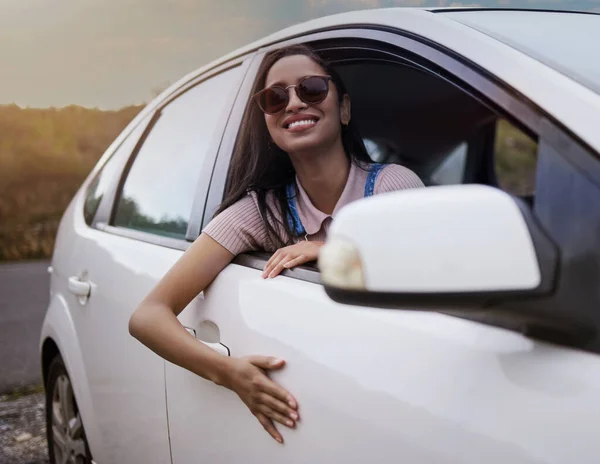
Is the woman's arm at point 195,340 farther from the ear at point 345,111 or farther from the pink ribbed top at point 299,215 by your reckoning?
the ear at point 345,111

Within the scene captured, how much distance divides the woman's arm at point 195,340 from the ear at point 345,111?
0.58m

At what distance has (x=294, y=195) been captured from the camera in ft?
6.34

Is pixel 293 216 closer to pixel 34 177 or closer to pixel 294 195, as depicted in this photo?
pixel 294 195

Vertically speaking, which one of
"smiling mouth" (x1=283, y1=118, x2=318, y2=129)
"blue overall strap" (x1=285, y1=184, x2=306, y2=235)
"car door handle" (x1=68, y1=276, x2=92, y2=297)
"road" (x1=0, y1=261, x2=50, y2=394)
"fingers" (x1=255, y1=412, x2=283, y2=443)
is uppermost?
"smiling mouth" (x1=283, y1=118, x2=318, y2=129)

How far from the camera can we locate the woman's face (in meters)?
1.84

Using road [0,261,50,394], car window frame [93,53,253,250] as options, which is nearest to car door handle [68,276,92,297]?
car window frame [93,53,253,250]

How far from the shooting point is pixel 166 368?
180 cm

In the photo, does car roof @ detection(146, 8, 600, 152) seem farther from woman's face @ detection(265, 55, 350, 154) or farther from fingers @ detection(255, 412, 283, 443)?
fingers @ detection(255, 412, 283, 443)

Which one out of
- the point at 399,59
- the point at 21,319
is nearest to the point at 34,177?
the point at 21,319

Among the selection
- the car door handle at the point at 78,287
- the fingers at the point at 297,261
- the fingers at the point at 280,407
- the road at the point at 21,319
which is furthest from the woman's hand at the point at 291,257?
the road at the point at 21,319

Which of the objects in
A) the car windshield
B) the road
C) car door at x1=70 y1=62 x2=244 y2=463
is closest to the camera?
the car windshield

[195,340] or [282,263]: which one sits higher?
[282,263]

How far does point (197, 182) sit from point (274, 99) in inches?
15.1

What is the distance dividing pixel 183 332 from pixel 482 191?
951 millimetres
